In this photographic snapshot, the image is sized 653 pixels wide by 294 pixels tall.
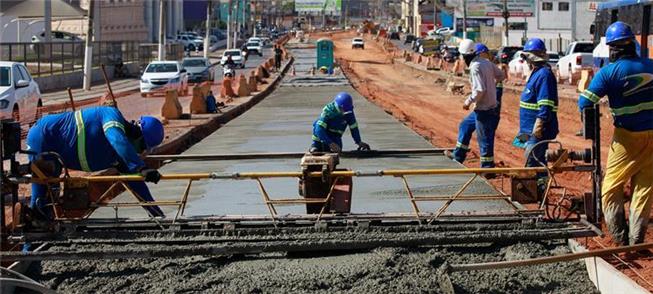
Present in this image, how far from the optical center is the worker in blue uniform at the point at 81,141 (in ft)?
28.0

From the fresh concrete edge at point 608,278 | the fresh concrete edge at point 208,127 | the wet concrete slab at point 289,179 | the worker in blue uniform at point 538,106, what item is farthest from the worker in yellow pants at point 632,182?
the fresh concrete edge at point 208,127

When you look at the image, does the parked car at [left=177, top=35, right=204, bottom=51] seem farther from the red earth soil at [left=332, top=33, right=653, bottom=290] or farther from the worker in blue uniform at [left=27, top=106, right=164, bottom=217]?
the worker in blue uniform at [left=27, top=106, right=164, bottom=217]

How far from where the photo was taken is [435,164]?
13445mm

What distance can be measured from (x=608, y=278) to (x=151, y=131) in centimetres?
413

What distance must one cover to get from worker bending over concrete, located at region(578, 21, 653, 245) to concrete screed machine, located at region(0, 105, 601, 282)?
16 cm

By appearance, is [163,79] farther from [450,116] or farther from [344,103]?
[344,103]

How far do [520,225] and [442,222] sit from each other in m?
0.66

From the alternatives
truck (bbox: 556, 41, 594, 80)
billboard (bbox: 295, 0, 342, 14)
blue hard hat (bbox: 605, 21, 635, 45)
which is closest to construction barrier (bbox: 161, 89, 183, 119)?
truck (bbox: 556, 41, 594, 80)

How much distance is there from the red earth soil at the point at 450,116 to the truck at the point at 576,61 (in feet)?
7.89

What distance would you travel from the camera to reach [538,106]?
10.2m

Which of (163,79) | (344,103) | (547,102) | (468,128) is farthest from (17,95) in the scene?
(163,79)

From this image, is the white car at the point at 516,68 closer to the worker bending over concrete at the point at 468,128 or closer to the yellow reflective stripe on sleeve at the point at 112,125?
the worker bending over concrete at the point at 468,128

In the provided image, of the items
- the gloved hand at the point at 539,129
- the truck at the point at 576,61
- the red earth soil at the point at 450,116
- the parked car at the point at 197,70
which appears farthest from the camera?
the parked car at the point at 197,70

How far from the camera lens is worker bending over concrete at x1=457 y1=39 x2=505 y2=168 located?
11500 millimetres
